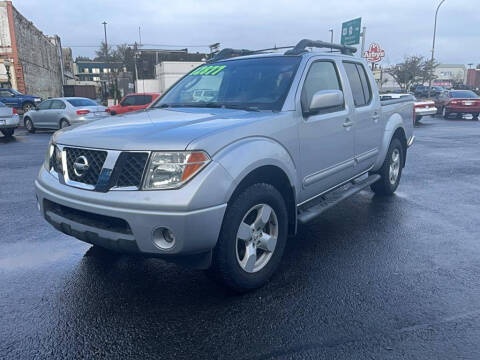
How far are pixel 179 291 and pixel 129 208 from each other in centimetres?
98

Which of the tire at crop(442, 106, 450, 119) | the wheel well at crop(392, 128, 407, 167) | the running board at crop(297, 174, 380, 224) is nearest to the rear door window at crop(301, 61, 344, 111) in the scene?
the running board at crop(297, 174, 380, 224)

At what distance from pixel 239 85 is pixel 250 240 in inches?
65.4

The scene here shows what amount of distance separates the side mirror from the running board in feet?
3.12

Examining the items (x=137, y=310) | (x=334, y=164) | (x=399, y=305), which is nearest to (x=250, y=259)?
(x=137, y=310)

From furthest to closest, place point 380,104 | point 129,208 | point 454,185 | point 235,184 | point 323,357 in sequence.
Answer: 1. point 454,185
2. point 380,104
3. point 235,184
4. point 129,208
5. point 323,357

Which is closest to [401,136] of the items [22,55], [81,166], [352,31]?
[81,166]

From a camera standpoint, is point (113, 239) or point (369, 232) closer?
point (113, 239)

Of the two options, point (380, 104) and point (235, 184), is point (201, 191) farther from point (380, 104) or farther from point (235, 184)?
point (380, 104)

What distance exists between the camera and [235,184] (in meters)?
2.79

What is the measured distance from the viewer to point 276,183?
11.2 ft

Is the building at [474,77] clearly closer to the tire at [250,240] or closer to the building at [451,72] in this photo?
the building at [451,72]

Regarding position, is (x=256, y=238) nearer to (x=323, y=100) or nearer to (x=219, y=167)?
(x=219, y=167)

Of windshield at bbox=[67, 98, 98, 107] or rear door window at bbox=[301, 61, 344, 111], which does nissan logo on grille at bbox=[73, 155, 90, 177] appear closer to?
rear door window at bbox=[301, 61, 344, 111]

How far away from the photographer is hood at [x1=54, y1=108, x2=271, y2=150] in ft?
8.84
